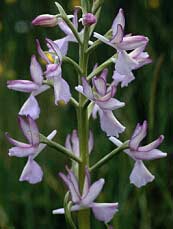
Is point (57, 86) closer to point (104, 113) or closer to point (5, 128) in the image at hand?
point (104, 113)

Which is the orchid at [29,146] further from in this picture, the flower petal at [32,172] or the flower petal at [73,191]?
the flower petal at [73,191]

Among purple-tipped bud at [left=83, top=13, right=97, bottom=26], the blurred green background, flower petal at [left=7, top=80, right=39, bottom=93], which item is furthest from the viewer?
the blurred green background

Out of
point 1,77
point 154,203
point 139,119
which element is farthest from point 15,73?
point 154,203

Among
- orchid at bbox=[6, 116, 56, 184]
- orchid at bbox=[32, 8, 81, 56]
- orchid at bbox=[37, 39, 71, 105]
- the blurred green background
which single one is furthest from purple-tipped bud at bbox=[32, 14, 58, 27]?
the blurred green background

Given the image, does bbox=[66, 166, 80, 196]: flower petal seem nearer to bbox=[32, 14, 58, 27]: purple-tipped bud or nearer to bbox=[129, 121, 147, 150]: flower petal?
bbox=[129, 121, 147, 150]: flower petal

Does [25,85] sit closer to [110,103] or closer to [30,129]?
[30,129]

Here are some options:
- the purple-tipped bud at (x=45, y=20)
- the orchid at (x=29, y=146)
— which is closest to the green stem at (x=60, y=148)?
the orchid at (x=29, y=146)

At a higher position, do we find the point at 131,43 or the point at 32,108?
the point at 131,43

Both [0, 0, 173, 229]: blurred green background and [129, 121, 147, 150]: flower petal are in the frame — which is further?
[0, 0, 173, 229]: blurred green background

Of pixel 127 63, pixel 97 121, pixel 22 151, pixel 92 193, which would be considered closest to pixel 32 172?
pixel 22 151
